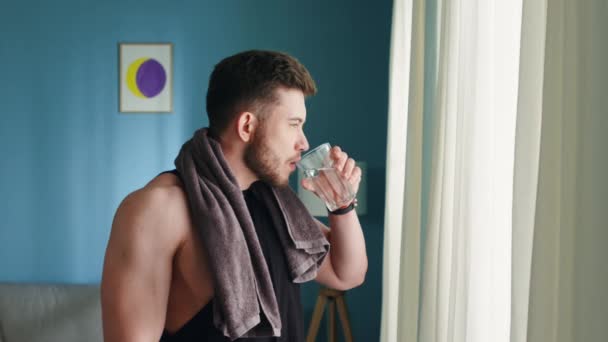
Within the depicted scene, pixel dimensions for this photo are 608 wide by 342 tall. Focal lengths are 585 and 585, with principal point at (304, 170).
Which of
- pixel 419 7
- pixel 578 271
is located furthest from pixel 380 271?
pixel 578 271

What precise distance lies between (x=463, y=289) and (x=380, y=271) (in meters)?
2.08

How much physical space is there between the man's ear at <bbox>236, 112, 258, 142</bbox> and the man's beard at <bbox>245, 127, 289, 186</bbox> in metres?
0.02

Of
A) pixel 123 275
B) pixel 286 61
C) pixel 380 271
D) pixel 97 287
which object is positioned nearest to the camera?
pixel 123 275

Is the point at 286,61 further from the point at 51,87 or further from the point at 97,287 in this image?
the point at 51,87

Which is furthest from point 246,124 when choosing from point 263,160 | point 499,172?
point 499,172

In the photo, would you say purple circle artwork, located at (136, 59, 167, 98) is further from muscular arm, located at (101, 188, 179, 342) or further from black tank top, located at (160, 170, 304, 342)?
muscular arm, located at (101, 188, 179, 342)

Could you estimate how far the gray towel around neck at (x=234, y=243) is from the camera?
1339 millimetres

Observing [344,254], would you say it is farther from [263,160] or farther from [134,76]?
[134,76]

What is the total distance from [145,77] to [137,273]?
2.48 m

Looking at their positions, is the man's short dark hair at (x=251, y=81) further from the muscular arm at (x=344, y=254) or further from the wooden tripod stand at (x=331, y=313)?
the wooden tripod stand at (x=331, y=313)

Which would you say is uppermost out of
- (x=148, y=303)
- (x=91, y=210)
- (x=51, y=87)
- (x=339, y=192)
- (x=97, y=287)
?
(x=51, y=87)

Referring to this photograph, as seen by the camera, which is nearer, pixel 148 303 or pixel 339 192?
pixel 148 303

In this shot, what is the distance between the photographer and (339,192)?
5.03 ft

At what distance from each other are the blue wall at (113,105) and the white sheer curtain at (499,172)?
837 millimetres
